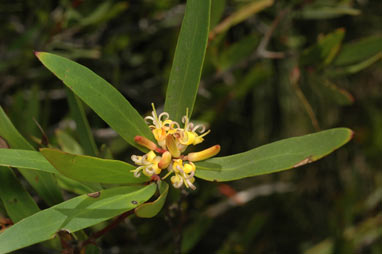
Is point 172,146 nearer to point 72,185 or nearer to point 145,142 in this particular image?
point 145,142

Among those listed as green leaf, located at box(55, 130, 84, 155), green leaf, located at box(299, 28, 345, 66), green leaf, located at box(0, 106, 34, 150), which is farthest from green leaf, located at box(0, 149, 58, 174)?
green leaf, located at box(299, 28, 345, 66)

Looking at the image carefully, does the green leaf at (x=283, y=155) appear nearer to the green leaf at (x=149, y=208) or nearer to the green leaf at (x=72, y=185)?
the green leaf at (x=149, y=208)

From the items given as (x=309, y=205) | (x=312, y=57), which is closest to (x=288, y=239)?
(x=309, y=205)

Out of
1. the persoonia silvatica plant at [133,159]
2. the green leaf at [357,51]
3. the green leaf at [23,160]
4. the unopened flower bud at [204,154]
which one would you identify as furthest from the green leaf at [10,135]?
the green leaf at [357,51]

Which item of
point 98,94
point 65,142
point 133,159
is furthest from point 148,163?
point 65,142

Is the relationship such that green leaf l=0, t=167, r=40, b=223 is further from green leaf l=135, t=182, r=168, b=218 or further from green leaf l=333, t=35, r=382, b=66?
green leaf l=333, t=35, r=382, b=66
